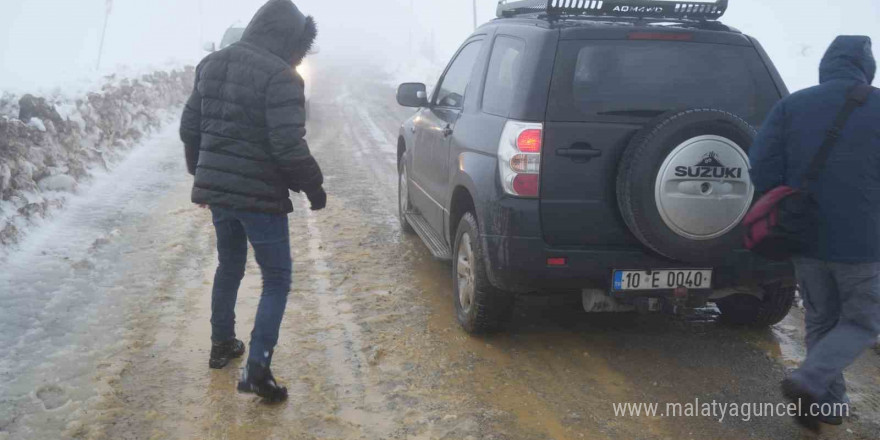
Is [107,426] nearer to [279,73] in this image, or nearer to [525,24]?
[279,73]

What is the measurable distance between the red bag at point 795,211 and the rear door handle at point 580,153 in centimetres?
87

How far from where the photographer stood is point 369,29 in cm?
9506

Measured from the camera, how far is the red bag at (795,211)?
3355 millimetres

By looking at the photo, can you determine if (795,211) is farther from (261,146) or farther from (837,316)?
(261,146)

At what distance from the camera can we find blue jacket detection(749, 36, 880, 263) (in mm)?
3334

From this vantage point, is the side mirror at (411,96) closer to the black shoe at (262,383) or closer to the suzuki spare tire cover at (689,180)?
the suzuki spare tire cover at (689,180)

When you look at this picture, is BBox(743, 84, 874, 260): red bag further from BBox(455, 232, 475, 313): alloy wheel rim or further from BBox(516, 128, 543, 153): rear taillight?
BBox(455, 232, 475, 313): alloy wheel rim

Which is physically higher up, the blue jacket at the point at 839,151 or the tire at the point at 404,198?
the blue jacket at the point at 839,151

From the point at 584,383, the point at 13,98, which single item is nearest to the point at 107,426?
the point at 584,383

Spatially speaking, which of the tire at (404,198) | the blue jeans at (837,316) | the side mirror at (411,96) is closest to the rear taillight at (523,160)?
the blue jeans at (837,316)

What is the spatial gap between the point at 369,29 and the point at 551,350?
94.3 metres

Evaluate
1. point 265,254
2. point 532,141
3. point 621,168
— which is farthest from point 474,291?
point 265,254

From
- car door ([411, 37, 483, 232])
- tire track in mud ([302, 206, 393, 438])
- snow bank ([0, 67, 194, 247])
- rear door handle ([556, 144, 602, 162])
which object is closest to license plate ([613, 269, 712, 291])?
rear door handle ([556, 144, 602, 162])

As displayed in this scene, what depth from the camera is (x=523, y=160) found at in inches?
159
